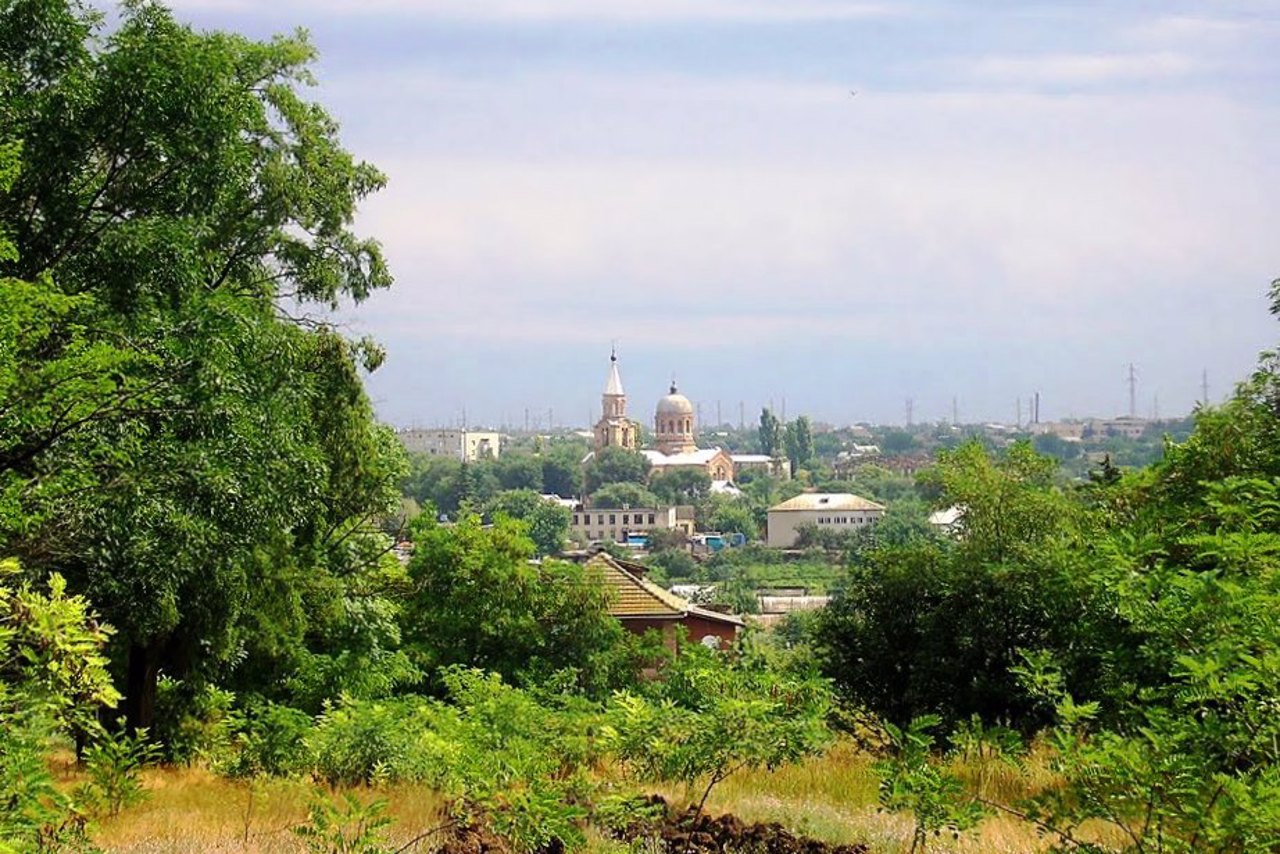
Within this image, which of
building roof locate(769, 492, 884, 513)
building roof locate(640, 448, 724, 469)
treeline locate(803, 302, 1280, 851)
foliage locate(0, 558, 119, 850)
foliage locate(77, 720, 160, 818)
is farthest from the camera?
building roof locate(640, 448, 724, 469)

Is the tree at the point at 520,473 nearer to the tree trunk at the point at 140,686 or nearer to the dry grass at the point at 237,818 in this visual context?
the tree trunk at the point at 140,686

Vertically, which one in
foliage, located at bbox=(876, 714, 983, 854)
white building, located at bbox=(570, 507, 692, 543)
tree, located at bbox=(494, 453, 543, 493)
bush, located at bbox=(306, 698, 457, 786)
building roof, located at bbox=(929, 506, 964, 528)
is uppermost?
building roof, located at bbox=(929, 506, 964, 528)

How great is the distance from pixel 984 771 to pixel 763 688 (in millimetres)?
1644

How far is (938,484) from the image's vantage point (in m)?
13.5

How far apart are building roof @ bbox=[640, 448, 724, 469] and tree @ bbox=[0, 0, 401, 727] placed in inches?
6527

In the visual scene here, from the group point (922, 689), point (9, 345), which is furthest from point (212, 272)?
point (922, 689)

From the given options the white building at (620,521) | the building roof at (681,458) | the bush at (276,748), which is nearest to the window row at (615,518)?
the white building at (620,521)

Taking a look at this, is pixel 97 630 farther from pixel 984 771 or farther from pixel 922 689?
pixel 922 689

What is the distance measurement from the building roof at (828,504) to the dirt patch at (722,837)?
129m

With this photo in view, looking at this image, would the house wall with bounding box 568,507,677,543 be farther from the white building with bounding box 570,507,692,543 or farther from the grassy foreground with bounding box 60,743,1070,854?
the grassy foreground with bounding box 60,743,1070,854

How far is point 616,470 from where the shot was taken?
176125 mm

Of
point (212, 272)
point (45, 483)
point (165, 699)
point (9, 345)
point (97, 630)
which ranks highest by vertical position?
point (212, 272)

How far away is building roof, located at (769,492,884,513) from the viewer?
13600 centimetres

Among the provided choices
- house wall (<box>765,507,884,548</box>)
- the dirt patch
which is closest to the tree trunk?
the dirt patch
